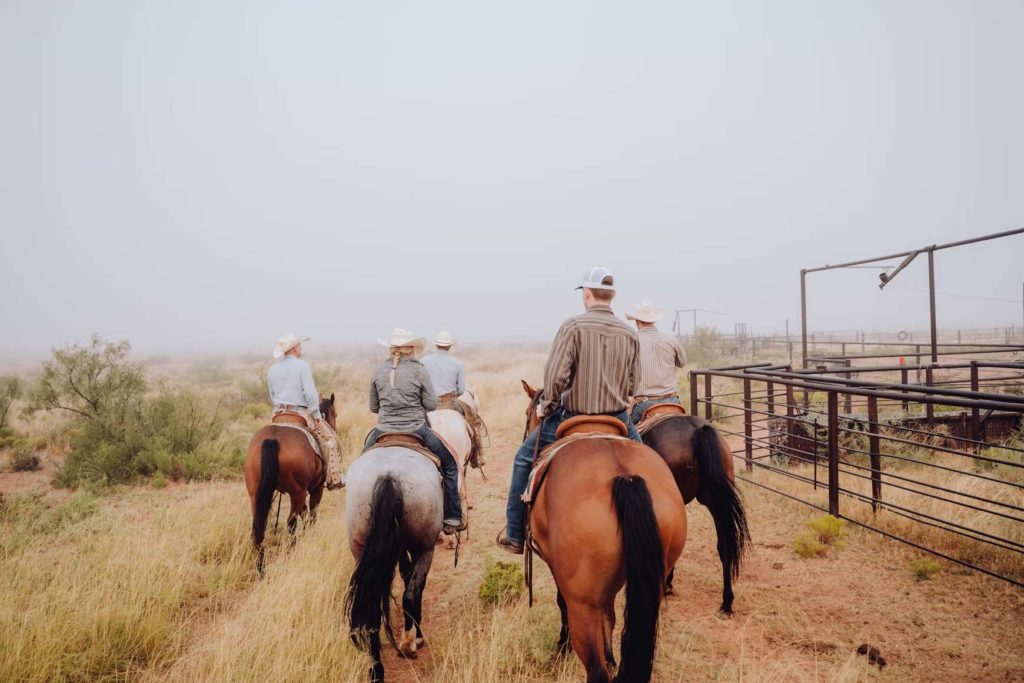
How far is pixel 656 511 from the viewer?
291cm

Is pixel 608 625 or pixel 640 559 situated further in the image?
pixel 608 625

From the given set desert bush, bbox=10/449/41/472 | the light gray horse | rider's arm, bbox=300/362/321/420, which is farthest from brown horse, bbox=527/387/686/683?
desert bush, bbox=10/449/41/472

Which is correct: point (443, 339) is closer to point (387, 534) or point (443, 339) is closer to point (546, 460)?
point (387, 534)

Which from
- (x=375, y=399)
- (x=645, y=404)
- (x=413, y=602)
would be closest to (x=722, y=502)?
(x=645, y=404)

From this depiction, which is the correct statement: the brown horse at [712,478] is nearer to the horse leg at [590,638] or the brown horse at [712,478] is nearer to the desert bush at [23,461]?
the horse leg at [590,638]

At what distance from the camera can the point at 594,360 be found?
3.53m

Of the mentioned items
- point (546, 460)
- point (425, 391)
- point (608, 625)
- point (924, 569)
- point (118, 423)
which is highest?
point (425, 391)

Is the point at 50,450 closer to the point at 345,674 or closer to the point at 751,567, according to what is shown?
the point at 345,674

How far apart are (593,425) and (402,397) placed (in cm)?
194

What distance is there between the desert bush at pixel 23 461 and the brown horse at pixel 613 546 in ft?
38.1

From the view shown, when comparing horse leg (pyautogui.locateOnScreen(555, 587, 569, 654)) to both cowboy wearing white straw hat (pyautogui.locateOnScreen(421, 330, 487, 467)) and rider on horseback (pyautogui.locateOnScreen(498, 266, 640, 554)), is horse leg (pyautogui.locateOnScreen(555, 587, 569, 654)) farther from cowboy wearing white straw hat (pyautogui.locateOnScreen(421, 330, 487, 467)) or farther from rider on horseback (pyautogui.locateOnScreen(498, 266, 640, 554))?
cowboy wearing white straw hat (pyautogui.locateOnScreen(421, 330, 487, 467))

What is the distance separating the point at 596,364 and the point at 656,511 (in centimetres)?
105

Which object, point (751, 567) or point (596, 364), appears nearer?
point (596, 364)

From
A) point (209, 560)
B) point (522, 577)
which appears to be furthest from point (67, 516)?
point (522, 577)
